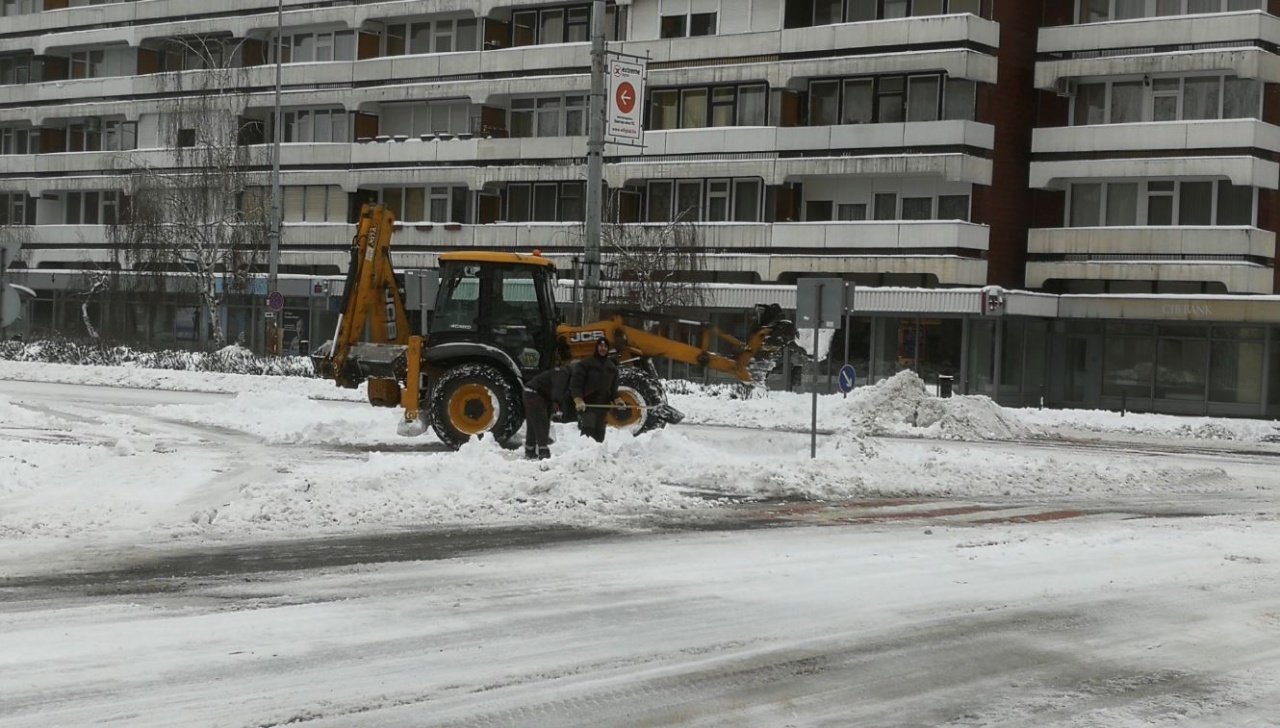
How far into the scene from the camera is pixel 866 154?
4781 centimetres

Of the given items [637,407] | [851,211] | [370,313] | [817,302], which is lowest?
[637,407]

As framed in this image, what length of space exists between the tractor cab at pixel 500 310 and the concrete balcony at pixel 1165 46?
27135mm

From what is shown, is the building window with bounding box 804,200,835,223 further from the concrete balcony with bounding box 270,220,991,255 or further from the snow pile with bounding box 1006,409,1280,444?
the snow pile with bounding box 1006,409,1280,444

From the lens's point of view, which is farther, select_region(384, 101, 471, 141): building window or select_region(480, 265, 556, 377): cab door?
select_region(384, 101, 471, 141): building window

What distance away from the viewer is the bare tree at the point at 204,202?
186ft

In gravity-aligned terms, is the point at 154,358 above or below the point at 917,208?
below

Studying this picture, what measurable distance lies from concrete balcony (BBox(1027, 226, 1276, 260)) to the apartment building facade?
60mm

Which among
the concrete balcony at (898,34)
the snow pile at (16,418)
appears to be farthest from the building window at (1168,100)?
the snow pile at (16,418)

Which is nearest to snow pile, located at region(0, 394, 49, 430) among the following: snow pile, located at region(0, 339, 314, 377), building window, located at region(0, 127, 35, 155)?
snow pile, located at region(0, 339, 314, 377)

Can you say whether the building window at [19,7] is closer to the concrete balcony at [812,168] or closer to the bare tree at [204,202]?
the bare tree at [204,202]

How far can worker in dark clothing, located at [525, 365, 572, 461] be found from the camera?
65.6 feet

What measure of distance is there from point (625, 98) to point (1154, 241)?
Answer: 21.4 metres

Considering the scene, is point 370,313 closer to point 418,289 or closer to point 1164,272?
A: point 418,289

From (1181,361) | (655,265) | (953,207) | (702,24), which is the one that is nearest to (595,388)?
(655,265)
